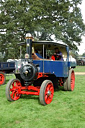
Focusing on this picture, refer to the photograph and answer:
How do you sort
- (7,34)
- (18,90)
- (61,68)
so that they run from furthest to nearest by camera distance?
(7,34), (61,68), (18,90)

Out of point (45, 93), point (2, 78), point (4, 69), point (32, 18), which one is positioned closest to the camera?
point (45, 93)

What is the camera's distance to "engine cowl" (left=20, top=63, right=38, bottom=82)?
5062 mm

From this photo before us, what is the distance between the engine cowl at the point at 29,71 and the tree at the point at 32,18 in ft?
51.1

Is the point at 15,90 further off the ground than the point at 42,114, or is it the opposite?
the point at 15,90

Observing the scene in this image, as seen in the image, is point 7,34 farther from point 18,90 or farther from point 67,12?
point 18,90

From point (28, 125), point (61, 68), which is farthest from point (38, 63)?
point (28, 125)

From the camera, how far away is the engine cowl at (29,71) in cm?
506

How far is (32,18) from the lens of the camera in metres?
23.9

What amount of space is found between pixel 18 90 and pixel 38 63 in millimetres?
1113

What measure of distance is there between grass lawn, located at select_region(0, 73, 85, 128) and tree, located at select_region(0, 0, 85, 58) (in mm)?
15930

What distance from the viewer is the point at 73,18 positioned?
93.5 ft

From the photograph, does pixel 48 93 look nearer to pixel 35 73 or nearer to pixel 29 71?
pixel 35 73

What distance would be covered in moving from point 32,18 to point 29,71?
65.8 feet

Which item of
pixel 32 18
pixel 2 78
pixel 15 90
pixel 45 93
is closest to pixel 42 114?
pixel 45 93
